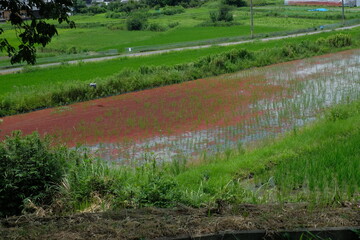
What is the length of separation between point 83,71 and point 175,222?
16.4m

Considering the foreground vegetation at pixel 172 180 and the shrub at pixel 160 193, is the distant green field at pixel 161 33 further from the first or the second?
the shrub at pixel 160 193

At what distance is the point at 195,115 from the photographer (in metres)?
11.8

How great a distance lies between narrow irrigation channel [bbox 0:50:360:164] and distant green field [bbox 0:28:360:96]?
3.04m

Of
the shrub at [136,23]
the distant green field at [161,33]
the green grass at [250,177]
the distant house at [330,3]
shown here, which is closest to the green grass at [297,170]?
the green grass at [250,177]

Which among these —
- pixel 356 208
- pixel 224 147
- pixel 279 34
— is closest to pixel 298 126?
pixel 224 147

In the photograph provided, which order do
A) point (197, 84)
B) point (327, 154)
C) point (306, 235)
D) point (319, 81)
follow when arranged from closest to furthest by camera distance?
point (306, 235)
point (327, 154)
point (319, 81)
point (197, 84)

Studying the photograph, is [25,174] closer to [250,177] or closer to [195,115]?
[250,177]

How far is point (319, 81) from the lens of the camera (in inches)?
596

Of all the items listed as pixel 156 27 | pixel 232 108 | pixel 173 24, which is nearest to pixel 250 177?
pixel 232 108

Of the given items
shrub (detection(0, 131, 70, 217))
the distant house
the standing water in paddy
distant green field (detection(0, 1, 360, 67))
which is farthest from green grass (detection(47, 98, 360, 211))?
the distant house

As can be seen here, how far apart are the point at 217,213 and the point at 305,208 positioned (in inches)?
30.3

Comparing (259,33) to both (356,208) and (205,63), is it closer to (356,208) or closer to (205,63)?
(205,63)

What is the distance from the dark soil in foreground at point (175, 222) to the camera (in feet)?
12.5

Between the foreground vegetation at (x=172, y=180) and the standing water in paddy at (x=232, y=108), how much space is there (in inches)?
40.0
